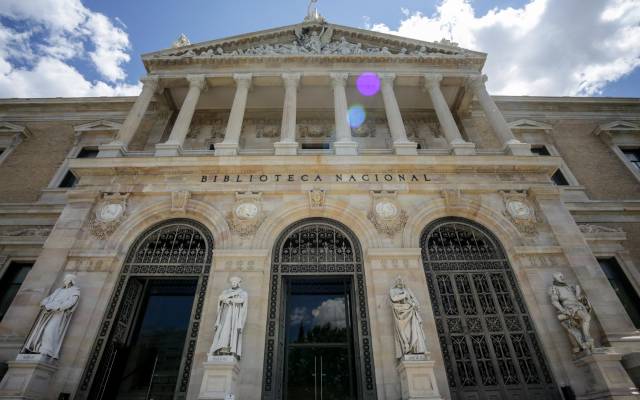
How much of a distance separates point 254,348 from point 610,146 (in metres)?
17.9

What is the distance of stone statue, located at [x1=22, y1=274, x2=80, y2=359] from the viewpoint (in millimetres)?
7836

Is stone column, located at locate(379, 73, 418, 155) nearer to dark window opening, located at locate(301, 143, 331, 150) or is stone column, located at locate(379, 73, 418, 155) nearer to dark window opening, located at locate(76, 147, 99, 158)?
dark window opening, located at locate(301, 143, 331, 150)

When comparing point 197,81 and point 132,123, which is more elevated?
point 197,81

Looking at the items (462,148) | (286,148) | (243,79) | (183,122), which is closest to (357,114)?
(243,79)

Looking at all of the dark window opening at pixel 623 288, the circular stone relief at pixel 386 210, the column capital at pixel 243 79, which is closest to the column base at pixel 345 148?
the circular stone relief at pixel 386 210

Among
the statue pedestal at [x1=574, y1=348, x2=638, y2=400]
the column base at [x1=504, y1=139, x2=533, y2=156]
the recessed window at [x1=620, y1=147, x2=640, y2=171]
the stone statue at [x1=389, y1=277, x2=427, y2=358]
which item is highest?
the recessed window at [x1=620, y1=147, x2=640, y2=171]

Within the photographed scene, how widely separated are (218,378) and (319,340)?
3376 millimetres

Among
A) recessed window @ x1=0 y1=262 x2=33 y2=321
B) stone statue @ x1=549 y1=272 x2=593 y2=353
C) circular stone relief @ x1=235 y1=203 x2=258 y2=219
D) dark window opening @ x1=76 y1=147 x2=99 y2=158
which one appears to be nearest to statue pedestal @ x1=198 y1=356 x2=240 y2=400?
circular stone relief @ x1=235 y1=203 x2=258 y2=219

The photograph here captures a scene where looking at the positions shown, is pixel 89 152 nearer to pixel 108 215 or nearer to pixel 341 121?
pixel 108 215

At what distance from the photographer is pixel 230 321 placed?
26.7ft

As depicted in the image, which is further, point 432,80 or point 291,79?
point 432,80

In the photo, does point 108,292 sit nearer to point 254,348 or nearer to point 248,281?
point 248,281

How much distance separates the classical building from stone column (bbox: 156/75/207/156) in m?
0.09

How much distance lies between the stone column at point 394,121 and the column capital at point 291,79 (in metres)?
3.58
